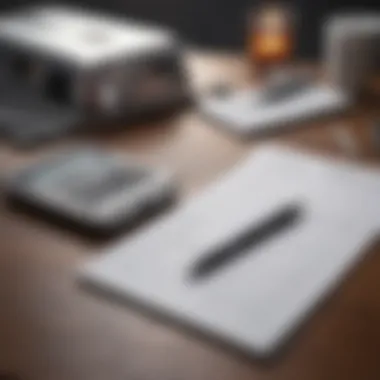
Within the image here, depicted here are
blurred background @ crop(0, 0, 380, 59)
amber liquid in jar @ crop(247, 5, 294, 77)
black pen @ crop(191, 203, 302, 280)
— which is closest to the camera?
black pen @ crop(191, 203, 302, 280)

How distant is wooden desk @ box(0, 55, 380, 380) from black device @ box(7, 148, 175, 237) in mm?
22

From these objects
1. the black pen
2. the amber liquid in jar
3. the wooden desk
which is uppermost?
the amber liquid in jar

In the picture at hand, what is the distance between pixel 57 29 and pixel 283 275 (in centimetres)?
64

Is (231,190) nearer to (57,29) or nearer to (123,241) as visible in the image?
(123,241)

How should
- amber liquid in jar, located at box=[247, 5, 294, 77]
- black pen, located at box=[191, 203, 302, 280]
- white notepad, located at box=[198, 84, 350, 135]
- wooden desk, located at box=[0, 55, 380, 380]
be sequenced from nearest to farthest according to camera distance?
wooden desk, located at box=[0, 55, 380, 380], black pen, located at box=[191, 203, 302, 280], white notepad, located at box=[198, 84, 350, 135], amber liquid in jar, located at box=[247, 5, 294, 77]

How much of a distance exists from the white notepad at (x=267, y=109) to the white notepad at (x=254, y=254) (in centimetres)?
14

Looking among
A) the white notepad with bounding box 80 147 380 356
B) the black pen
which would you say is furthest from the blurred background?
the black pen

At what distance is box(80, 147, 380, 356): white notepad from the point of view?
70 cm

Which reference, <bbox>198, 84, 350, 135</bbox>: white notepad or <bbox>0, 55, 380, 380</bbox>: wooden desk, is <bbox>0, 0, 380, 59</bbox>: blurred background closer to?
<bbox>198, 84, 350, 135</bbox>: white notepad

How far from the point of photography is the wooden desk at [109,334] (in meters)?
0.65

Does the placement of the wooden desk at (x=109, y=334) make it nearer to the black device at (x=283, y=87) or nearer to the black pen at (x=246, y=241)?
the black pen at (x=246, y=241)

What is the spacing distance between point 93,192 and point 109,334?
0.73 ft

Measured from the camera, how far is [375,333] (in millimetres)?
691

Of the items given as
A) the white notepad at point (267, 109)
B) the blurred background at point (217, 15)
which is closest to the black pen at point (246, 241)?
the white notepad at point (267, 109)
